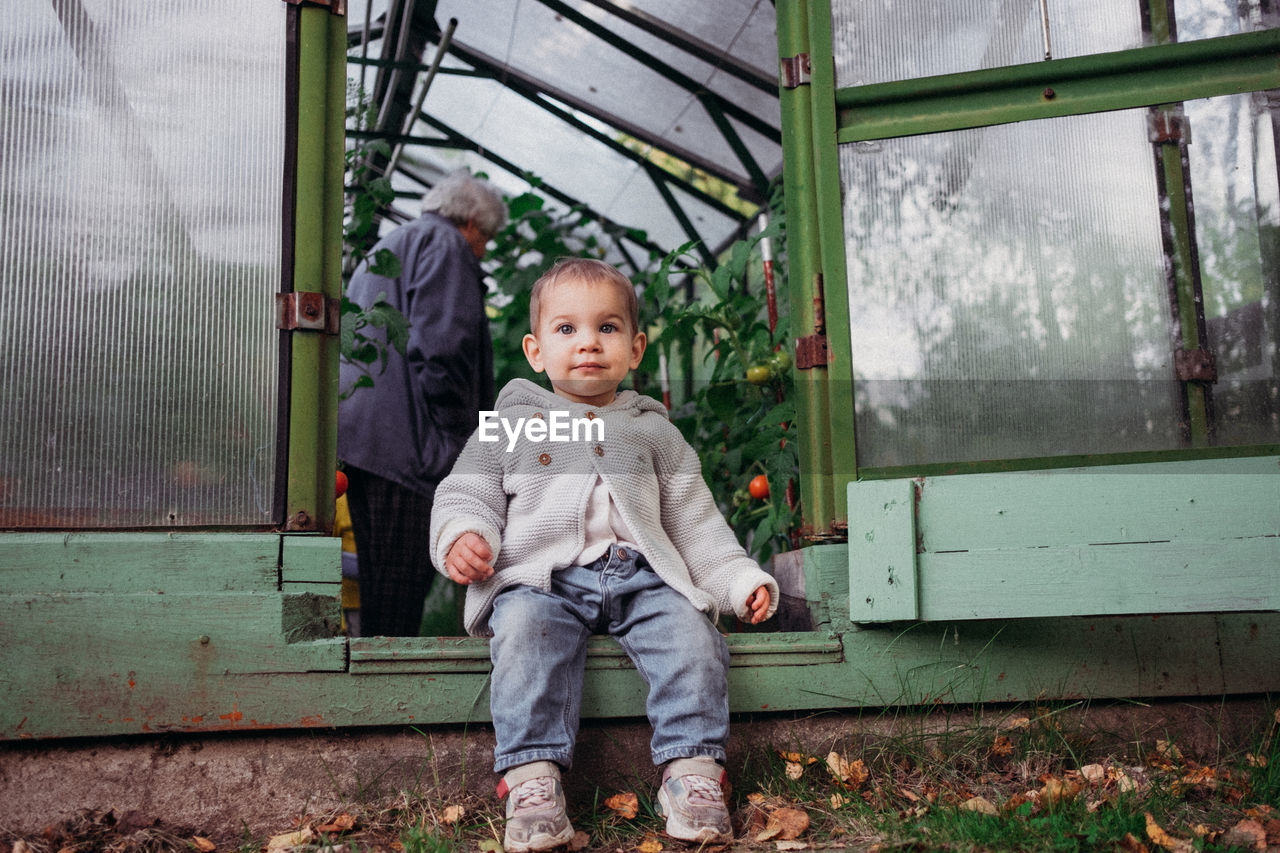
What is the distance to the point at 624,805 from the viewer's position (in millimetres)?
1907

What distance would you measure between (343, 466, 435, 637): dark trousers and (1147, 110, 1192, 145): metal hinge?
92.2 inches

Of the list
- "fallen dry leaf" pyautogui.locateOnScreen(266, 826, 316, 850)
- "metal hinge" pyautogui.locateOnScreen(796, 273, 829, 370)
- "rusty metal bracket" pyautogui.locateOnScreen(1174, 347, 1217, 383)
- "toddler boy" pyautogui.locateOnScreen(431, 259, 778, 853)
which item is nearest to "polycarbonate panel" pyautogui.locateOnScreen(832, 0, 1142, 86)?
"metal hinge" pyautogui.locateOnScreen(796, 273, 829, 370)

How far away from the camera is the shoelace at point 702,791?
176 cm

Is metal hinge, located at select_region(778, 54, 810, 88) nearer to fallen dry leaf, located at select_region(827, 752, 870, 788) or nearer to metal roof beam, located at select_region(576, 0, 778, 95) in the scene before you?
fallen dry leaf, located at select_region(827, 752, 870, 788)

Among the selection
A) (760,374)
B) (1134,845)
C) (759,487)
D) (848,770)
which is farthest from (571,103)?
(1134,845)

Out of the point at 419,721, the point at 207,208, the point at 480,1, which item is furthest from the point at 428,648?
the point at 480,1

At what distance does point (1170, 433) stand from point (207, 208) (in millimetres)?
2205

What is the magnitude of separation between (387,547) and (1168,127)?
2.52m

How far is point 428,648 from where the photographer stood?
2.00 metres

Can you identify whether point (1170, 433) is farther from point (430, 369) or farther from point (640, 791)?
point (430, 369)

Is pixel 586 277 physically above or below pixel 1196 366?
above

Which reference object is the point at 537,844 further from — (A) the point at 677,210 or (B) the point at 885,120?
(A) the point at 677,210

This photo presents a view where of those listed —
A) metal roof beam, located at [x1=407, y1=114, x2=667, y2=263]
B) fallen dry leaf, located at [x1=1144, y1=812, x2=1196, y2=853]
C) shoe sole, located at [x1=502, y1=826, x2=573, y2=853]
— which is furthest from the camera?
metal roof beam, located at [x1=407, y1=114, x2=667, y2=263]

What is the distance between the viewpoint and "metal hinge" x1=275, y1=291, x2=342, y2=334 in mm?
2047
